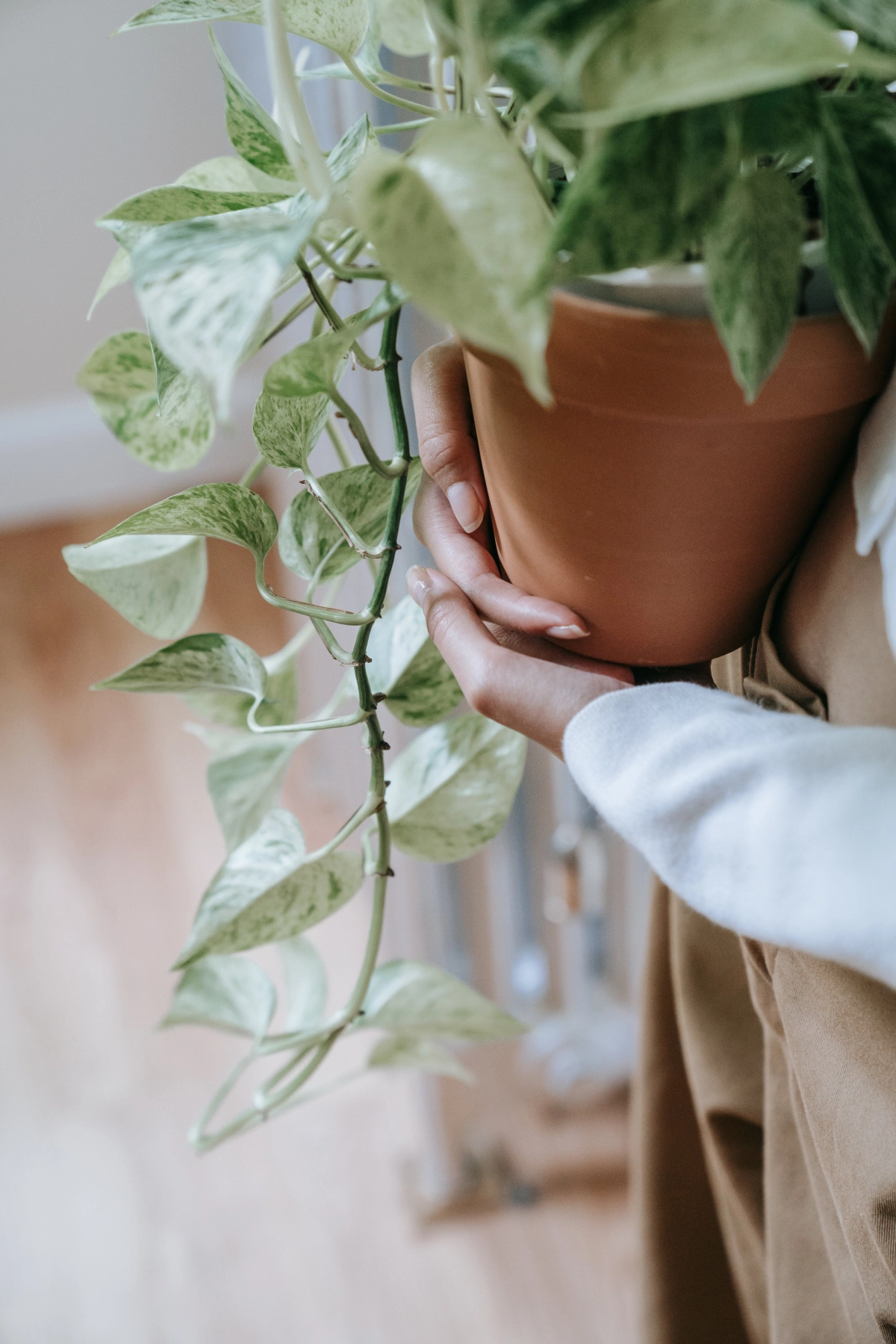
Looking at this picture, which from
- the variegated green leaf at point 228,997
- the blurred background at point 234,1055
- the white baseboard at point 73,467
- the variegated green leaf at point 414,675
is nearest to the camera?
the variegated green leaf at point 414,675

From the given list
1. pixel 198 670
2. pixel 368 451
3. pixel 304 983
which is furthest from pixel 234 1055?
pixel 368 451

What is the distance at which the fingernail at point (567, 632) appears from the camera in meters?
0.44

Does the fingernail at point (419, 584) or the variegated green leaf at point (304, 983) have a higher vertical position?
the fingernail at point (419, 584)

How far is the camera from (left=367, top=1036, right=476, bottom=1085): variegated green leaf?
67 cm

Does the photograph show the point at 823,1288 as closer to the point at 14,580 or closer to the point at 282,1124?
the point at 282,1124

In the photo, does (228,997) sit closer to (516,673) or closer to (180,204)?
(516,673)

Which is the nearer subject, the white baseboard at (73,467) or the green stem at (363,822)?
the green stem at (363,822)

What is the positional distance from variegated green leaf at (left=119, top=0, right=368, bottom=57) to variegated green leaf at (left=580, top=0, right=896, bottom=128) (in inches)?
6.9

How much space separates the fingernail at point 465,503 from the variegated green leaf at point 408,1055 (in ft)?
1.11

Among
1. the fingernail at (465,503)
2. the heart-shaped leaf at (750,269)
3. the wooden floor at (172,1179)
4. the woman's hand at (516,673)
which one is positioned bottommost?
the wooden floor at (172,1179)

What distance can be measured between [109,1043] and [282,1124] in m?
0.27

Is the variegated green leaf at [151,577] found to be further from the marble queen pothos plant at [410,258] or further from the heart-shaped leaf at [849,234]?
the heart-shaped leaf at [849,234]

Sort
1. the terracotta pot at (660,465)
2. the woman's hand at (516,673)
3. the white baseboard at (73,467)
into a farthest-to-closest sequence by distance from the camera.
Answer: the white baseboard at (73,467) < the woman's hand at (516,673) < the terracotta pot at (660,465)

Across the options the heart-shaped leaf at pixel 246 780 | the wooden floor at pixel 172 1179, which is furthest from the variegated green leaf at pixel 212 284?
the wooden floor at pixel 172 1179
